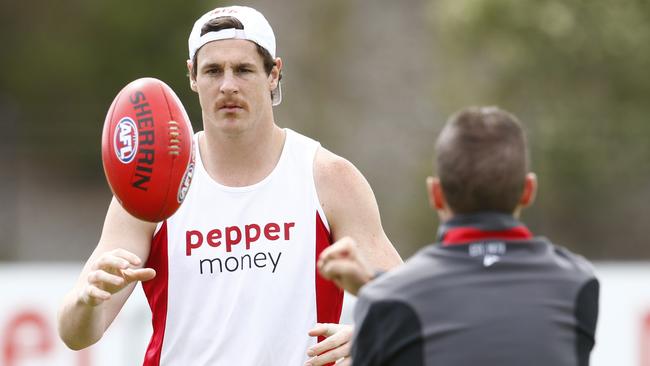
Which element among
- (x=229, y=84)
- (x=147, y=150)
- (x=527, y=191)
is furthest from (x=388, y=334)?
(x=229, y=84)

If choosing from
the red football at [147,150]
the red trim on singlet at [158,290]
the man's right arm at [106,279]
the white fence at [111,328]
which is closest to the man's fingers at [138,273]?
the man's right arm at [106,279]

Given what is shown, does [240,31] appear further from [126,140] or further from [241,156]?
[126,140]

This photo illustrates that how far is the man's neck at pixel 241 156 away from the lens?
4539 mm

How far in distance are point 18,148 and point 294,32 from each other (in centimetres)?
978

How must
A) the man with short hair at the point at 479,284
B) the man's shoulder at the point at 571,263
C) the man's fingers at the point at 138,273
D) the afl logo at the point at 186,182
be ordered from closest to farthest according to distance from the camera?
the man with short hair at the point at 479,284 < the man's shoulder at the point at 571,263 < the man's fingers at the point at 138,273 < the afl logo at the point at 186,182

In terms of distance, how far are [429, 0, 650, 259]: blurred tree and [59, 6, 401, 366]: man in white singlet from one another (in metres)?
9.07

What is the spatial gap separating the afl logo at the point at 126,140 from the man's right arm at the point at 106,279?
0.30 metres

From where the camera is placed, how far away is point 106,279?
3783mm

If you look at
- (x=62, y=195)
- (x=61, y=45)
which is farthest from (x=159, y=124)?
(x=61, y=45)

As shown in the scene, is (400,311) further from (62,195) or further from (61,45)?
(61,45)

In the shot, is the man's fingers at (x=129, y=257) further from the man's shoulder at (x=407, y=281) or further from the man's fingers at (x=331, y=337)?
the man's shoulder at (x=407, y=281)

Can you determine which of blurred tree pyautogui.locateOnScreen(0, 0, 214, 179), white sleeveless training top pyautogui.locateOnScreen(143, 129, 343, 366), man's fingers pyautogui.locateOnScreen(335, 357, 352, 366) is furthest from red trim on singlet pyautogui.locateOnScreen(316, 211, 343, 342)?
blurred tree pyautogui.locateOnScreen(0, 0, 214, 179)

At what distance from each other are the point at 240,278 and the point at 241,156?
46cm

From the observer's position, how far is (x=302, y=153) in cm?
460
